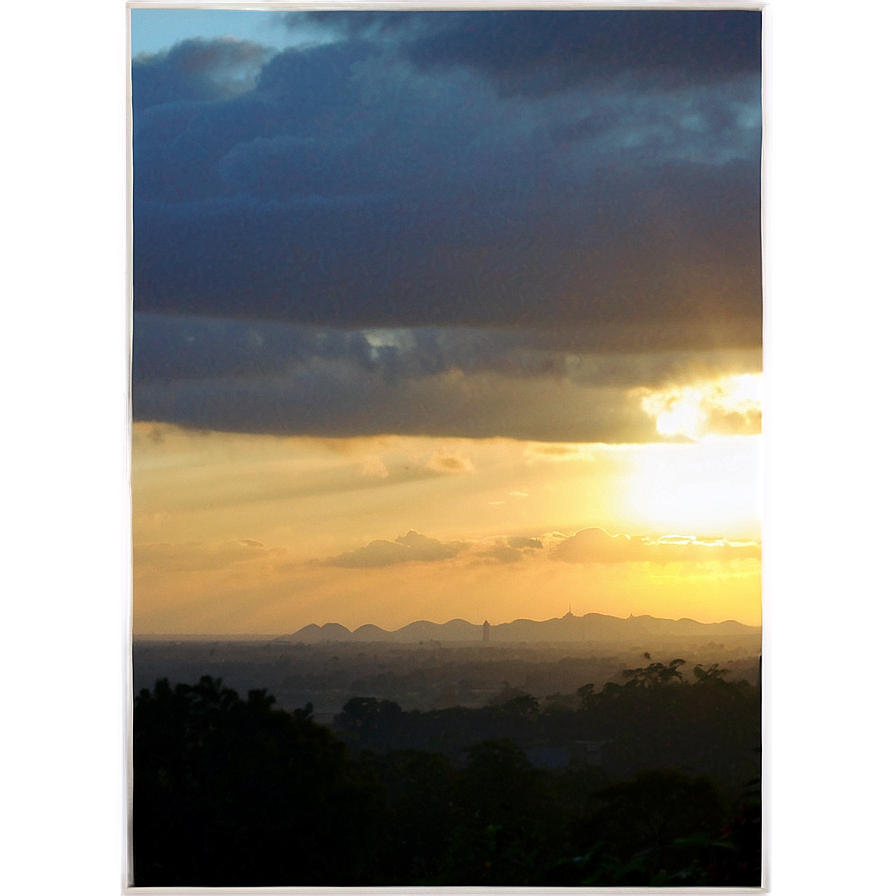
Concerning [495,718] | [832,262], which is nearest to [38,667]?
[495,718]

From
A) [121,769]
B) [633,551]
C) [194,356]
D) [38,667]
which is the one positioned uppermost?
[194,356]

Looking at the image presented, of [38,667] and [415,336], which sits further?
[415,336]

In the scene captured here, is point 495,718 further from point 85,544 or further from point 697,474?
point 85,544

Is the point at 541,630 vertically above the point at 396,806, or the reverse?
the point at 541,630

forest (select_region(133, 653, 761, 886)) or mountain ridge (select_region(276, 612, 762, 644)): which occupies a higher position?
mountain ridge (select_region(276, 612, 762, 644))

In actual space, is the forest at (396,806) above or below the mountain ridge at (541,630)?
below

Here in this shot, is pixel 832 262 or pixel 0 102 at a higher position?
pixel 0 102
